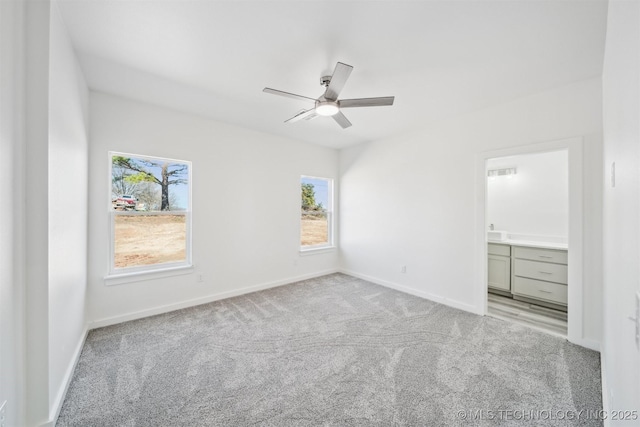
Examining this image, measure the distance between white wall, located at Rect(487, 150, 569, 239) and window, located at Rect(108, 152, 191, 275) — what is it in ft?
15.8

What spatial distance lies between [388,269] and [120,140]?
436 centimetres

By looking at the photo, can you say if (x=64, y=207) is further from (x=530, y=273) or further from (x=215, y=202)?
(x=530, y=273)

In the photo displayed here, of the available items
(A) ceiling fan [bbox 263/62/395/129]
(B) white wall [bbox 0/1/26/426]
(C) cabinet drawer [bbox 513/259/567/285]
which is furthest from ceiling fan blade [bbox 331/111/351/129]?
(C) cabinet drawer [bbox 513/259/567/285]

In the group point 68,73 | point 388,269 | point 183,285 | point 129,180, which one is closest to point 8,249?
point 68,73

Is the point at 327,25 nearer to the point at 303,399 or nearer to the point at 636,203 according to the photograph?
the point at 636,203

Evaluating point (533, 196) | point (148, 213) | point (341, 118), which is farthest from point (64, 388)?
point (533, 196)

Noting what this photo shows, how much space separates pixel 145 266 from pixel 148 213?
27.5 inches

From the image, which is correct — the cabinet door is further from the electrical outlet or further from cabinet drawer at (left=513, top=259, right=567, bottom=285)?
the electrical outlet

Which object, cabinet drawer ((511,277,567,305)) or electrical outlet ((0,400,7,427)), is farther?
cabinet drawer ((511,277,567,305))

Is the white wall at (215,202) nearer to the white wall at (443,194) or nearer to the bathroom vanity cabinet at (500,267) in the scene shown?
the white wall at (443,194)

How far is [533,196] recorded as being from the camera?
13.9ft

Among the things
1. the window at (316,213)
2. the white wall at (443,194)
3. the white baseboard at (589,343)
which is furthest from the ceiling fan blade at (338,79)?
the white baseboard at (589,343)

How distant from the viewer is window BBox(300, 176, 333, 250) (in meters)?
5.07

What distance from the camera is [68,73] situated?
1.99 meters
